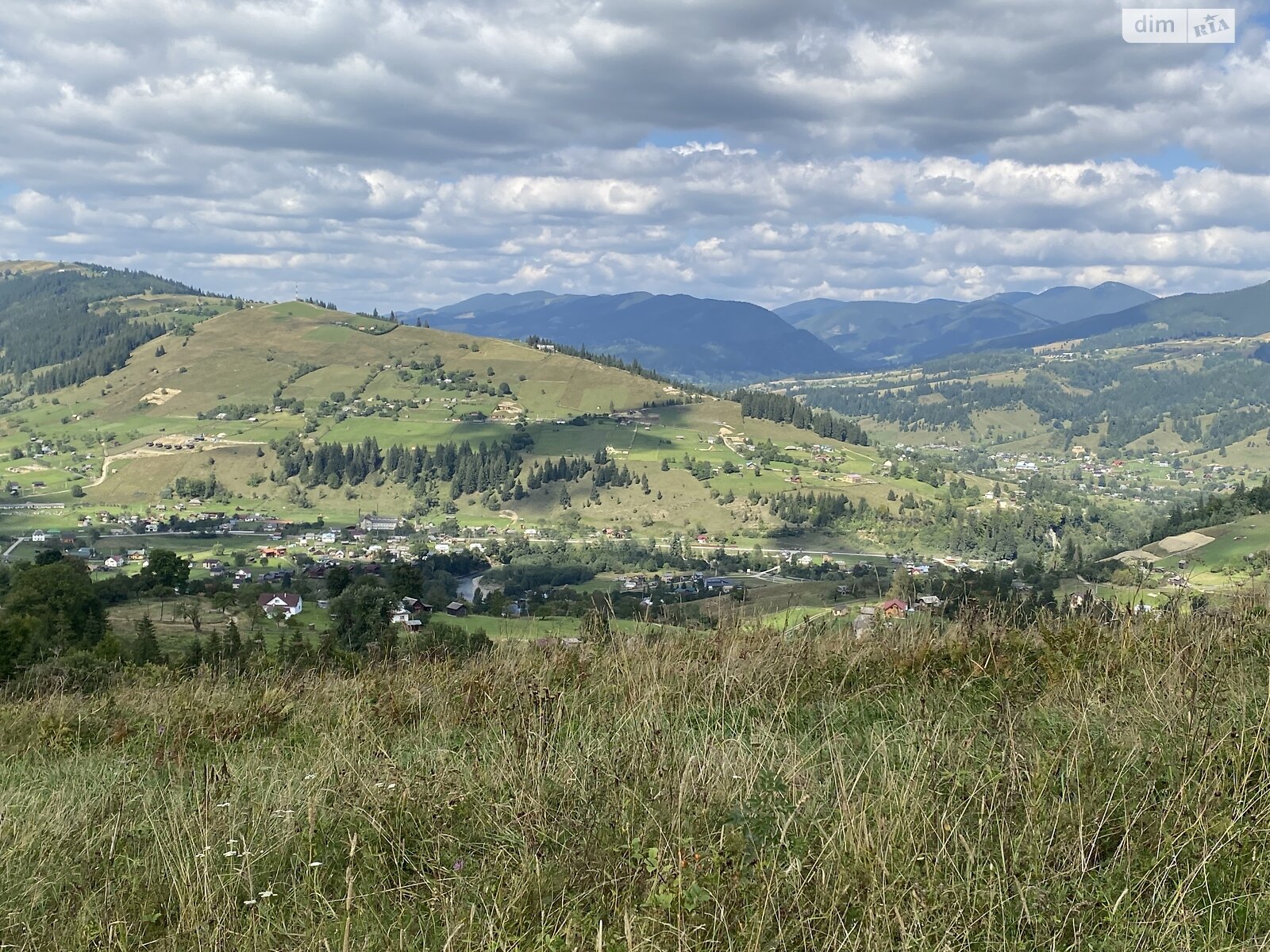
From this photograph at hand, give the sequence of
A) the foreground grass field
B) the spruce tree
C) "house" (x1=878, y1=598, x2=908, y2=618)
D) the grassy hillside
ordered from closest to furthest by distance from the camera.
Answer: the foreground grass field, "house" (x1=878, y1=598, x2=908, y2=618), the spruce tree, the grassy hillside

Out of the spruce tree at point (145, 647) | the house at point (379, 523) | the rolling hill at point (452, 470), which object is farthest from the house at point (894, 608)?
the house at point (379, 523)

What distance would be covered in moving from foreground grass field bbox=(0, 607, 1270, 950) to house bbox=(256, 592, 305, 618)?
5286 centimetres

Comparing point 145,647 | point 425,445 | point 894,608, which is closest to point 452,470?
point 425,445

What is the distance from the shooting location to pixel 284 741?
5535mm

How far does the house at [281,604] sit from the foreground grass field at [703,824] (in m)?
52.9

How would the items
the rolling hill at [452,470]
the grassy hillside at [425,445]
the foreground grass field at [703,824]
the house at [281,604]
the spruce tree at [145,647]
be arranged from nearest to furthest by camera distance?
the foreground grass field at [703,824], the spruce tree at [145,647], the house at [281,604], the rolling hill at [452,470], the grassy hillside at [425,445]

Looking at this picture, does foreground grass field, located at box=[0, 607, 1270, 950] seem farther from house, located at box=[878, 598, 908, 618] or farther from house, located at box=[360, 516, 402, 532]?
house, located at box=[360, 516, 402, 532]

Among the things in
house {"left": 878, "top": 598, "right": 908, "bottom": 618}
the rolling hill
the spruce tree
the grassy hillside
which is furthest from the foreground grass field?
the grassy hillside

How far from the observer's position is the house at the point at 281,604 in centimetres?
5622

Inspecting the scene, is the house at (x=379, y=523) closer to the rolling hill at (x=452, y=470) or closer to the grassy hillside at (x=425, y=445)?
the rolling hill at (x=452, y=470)

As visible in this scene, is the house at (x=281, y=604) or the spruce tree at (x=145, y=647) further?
the house at (x=281, y=604)

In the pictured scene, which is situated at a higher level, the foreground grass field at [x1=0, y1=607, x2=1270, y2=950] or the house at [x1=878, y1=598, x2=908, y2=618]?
the foreground grass field at [x1=0, y1=607, x2=1270, y2=950]

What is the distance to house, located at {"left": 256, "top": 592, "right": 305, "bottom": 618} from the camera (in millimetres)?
56219

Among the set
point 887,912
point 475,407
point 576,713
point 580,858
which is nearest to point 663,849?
point 580,858
